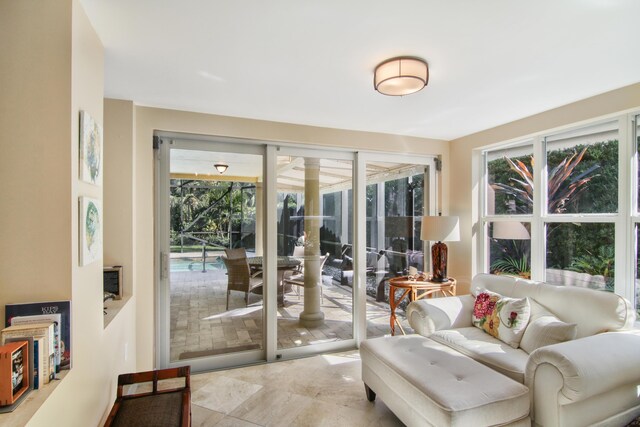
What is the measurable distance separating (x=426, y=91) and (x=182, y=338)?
3131mm

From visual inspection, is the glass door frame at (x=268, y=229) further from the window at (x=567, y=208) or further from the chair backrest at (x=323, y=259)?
the window at (x=567, y=208)

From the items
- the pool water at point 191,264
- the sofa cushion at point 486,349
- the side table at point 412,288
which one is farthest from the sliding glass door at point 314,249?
the sofa cushion at point 486,349

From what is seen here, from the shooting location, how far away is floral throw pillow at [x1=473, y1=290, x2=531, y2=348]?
2.59 m

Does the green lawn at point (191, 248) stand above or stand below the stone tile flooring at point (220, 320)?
above

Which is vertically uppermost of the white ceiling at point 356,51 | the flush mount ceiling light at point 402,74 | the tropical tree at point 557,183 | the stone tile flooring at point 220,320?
the white ceiling at point 356,51

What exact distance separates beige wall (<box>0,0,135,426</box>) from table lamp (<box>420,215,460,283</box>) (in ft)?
10.2

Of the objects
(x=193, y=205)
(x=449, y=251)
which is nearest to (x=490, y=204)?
(x=449, y=251)

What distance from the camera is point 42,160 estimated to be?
4.60 feet

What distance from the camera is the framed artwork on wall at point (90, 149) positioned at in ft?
5.13

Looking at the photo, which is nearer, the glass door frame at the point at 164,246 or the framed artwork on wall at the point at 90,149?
the framed artwork on wall at the point at 90,149

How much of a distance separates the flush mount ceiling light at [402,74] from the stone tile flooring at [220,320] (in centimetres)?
226

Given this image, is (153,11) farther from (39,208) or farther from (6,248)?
(6,248)

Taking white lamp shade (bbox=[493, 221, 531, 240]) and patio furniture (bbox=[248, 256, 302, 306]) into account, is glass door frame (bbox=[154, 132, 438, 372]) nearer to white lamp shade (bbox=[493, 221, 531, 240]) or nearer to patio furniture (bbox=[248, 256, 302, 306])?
patio furniture (bbox=[248, 256, 302, 306])

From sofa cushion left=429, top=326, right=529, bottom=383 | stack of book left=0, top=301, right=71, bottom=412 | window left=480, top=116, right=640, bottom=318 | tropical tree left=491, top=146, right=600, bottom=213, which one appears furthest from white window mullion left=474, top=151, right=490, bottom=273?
stack of book left=0, top=301, right=71, bottom=412
